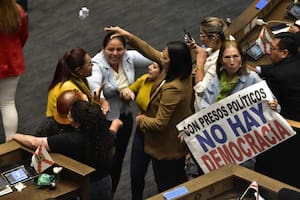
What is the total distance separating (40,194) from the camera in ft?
13.5

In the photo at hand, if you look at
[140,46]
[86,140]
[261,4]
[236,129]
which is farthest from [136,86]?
Result: [261,4]

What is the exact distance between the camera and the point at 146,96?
4762mm

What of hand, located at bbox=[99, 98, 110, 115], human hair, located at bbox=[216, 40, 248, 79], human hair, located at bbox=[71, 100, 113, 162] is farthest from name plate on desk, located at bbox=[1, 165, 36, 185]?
human hair, located at bbox=[216, 40, 248, 79]

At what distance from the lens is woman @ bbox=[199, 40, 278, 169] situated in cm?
452

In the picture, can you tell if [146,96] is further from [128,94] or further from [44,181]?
[44,181]

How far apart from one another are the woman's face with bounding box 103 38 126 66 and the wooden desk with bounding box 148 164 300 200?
136cm

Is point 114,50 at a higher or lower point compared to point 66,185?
higher

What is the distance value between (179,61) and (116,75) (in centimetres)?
68

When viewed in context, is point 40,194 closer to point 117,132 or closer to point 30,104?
point 117,132

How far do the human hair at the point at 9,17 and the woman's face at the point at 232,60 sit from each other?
1544 mm

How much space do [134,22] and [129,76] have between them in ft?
9.15

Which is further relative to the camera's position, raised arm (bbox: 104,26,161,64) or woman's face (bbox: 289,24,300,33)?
woman's face (bbox: 289,24,300,33)

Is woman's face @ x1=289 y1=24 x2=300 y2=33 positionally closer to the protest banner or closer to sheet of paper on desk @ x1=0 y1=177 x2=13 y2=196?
the protest banner

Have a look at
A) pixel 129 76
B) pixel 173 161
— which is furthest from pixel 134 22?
pixel 173 161
